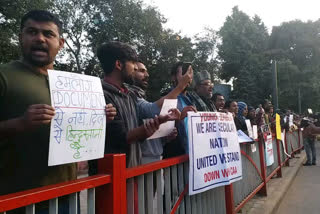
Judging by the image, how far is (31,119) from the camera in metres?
1.35

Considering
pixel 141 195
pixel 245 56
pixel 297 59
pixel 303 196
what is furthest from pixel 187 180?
pixel 297 59

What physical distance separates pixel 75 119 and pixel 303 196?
226 inches

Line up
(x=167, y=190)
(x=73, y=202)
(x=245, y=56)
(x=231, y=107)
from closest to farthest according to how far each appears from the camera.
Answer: (x=73, y=202), (x=167, y=190), (x=231, y=107), (x=245, y=56)

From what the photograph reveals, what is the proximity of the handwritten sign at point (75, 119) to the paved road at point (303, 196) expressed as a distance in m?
4.30

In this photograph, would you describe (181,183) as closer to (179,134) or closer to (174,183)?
(174,183)

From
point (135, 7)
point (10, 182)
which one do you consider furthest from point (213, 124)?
point (135, 7)

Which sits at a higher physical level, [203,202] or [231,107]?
[231,107]

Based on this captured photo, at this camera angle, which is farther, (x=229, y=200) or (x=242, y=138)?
(x=242, y=138)

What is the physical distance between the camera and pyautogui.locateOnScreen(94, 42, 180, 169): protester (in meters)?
2.06

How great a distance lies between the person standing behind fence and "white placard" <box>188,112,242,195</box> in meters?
1.12

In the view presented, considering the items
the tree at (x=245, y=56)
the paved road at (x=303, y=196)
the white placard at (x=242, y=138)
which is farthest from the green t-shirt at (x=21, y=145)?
the tree at (x=245, y=56)

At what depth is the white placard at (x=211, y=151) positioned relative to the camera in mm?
2518

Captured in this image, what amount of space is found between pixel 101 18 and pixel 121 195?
1798cm

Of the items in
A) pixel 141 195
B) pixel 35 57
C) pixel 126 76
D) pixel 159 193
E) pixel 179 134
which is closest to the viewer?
pixel 35 57
